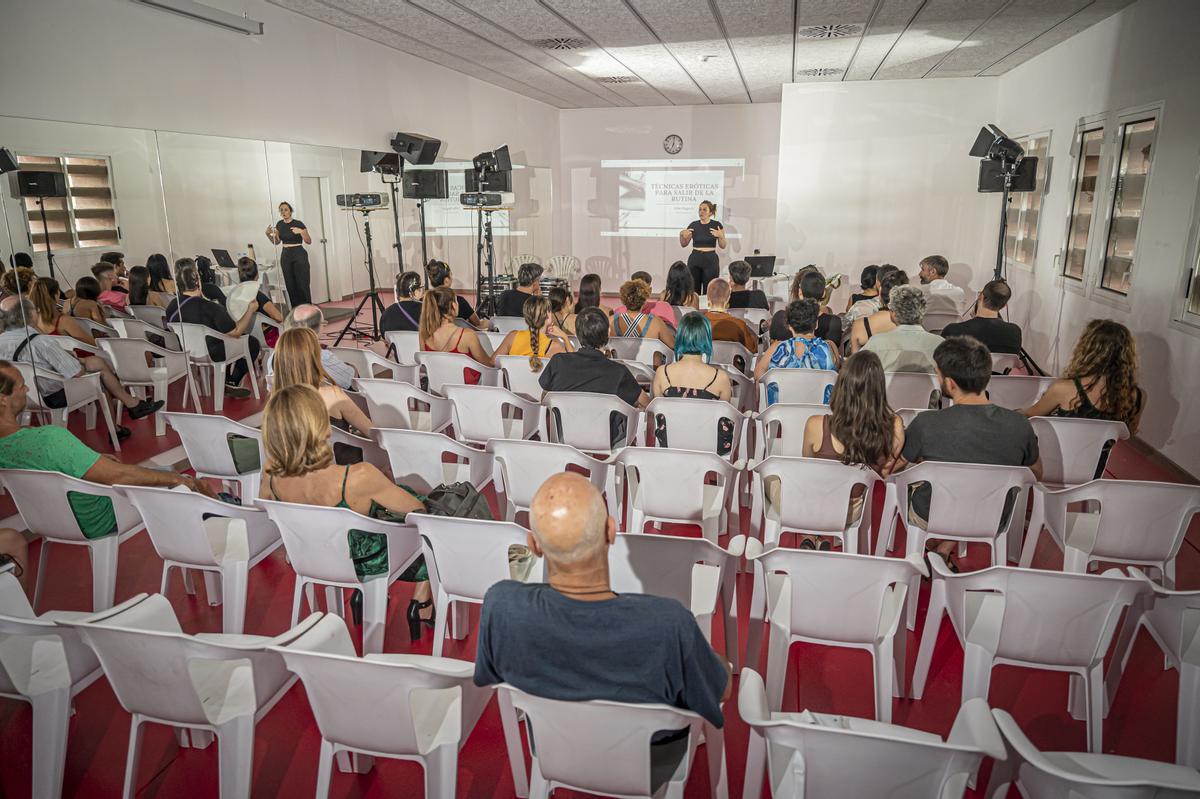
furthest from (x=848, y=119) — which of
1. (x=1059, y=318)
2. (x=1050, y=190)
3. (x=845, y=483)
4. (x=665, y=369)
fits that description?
(x=845, y=483)

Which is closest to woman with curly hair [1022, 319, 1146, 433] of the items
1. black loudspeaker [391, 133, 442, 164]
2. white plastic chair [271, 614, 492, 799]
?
white plastic chair [271, 614, 492, 799]

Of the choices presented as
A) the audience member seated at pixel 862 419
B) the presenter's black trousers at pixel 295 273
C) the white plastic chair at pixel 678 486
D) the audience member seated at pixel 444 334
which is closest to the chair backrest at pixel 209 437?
the audience member seated at pixel 444 334

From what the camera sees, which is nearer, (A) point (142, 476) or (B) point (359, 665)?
(B) point (359, 665)

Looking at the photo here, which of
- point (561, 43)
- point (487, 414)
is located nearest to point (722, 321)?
point (487, 414)

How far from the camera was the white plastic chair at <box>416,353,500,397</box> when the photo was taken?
5.08 metres

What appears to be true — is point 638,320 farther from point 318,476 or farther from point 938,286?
point 938,286

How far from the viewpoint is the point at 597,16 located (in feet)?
23.7

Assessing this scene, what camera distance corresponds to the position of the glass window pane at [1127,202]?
20.5 feet

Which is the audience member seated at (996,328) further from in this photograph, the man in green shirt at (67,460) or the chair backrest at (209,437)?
the man in green shirt at (67,460)

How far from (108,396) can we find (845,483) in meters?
5.53

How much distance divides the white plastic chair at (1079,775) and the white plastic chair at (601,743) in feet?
2.19

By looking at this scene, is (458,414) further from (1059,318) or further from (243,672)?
(1059,318)

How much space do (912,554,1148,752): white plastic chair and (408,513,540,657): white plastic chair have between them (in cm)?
143

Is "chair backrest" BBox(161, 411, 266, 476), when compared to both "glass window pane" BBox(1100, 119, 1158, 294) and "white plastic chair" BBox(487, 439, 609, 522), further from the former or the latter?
"glass window pane" BBox(1100, 119, 1158, 294)
